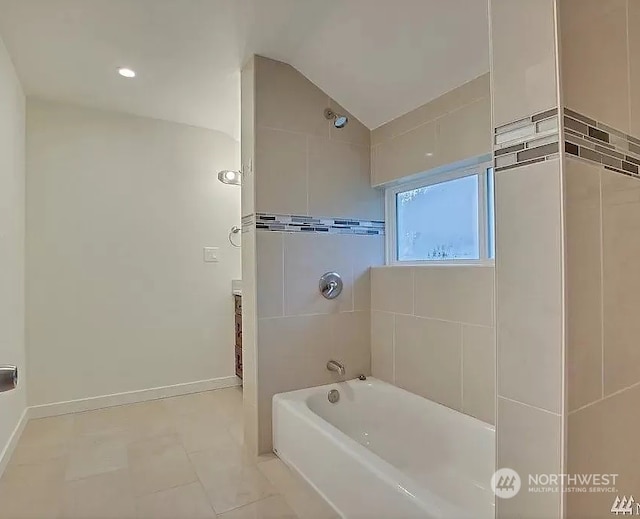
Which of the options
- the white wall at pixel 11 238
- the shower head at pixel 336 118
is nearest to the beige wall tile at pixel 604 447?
the shower head at pixel 336 118

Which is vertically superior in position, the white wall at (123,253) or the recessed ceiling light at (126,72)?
the recessed ceiling light at (126,72)

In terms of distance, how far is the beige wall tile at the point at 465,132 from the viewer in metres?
1.95

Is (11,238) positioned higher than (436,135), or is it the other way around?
(436,135)

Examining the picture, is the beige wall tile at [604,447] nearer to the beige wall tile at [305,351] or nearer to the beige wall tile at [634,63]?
the beige wall tile at [634,63]

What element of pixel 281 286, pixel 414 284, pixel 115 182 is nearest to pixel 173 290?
pixel 115 182

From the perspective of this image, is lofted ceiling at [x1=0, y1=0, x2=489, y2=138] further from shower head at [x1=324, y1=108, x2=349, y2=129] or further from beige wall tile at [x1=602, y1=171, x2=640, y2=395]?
beige wall tile at [x1=602, y1=171, x2=640, y2=395]

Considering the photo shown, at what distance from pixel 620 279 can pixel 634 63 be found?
62 centimetres

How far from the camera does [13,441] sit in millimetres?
2381

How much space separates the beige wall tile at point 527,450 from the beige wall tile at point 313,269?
156cm

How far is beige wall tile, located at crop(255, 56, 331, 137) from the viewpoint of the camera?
2.33m

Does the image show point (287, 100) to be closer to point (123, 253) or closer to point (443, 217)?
point (443, 217)

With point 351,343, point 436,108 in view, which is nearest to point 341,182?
point 436,108

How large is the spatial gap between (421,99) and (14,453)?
10.3 feet

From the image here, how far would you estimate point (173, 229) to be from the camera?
11.1ft
